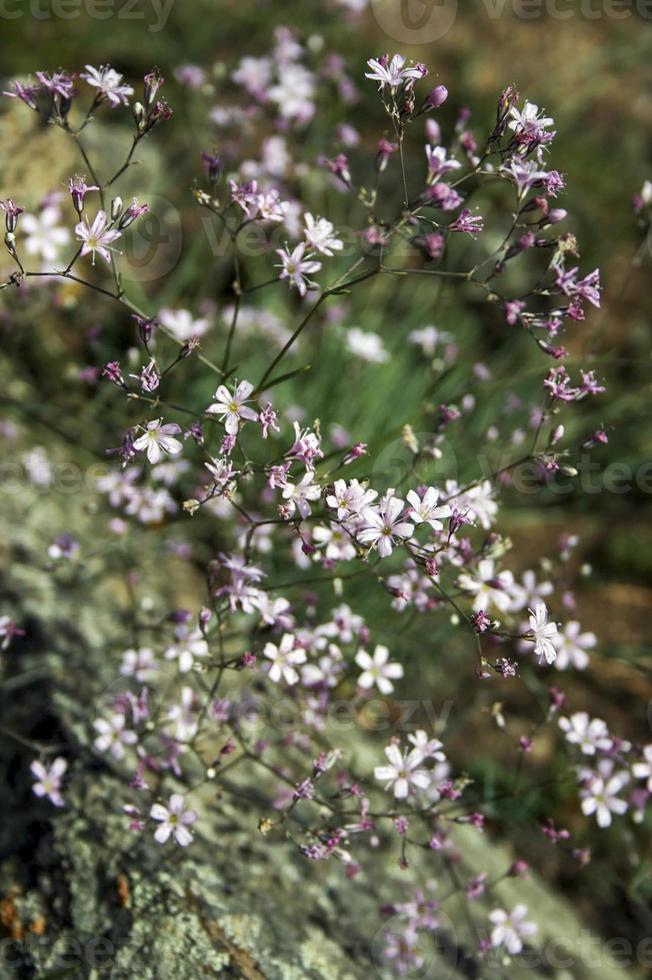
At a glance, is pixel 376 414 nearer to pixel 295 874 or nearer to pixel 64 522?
pixel 64 522

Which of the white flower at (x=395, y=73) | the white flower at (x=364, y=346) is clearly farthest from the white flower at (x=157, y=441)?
the white flower at (x=364, y=346)

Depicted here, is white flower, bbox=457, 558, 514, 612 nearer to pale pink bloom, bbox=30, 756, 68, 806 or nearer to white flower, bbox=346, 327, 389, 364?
pale pink bloom, bbox=30, 756, 68, 806

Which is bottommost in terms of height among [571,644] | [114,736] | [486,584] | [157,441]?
[114,736]
